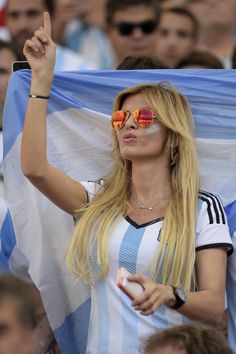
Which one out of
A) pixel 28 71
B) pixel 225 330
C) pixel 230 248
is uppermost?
pixel 28 71

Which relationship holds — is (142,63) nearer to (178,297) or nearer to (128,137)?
(128,137)

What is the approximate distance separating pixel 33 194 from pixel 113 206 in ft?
1.59

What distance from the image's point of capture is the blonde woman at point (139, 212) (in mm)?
4328

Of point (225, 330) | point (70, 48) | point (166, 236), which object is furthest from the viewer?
point (70, 48)

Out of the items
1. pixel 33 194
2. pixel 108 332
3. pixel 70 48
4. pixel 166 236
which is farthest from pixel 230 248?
pixel 70 48

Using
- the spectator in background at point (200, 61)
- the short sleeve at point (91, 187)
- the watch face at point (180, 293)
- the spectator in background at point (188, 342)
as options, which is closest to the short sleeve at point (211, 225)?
the watch face at point (180, 293)

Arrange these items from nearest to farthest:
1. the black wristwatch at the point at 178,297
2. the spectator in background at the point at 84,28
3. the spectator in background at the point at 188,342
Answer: the spectator in background at the point at 188,342 → the black wristwatch at the point at 178,297 → the spectator in background at the point at 84,28

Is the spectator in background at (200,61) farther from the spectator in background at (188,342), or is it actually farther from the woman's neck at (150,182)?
the spectator in background at (188,342)

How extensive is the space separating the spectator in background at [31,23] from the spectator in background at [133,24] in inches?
14.6

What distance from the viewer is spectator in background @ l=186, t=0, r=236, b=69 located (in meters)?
7.79

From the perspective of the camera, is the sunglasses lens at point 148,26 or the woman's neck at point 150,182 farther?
the sunglasses lens at point 148,26

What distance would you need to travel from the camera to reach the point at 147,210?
14.8 ft

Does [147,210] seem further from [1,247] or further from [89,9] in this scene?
[89,9]

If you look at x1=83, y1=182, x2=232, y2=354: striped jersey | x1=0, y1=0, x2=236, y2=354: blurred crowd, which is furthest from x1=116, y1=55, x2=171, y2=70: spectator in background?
x1=83, y1=182, x2=232, y2=354: striped jersey
